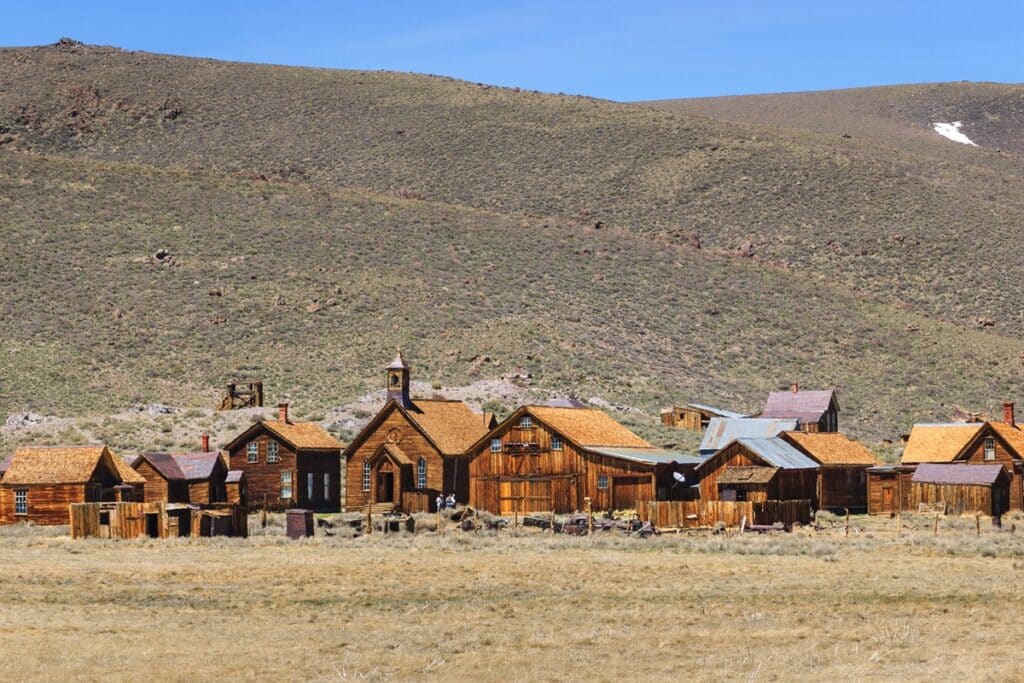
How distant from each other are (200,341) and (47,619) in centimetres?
6027

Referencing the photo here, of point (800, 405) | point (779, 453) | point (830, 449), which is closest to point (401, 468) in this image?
point (779, 453)

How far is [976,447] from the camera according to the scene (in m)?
55.3

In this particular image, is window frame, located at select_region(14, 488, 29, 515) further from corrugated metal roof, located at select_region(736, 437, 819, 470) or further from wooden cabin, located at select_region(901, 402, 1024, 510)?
wooden cabin, located at select_region(901, 402, 1024, 510)

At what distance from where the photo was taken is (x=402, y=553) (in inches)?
1438

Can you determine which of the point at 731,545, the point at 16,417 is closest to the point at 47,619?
the point at 731,545

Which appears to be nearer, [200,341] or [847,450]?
[847,450]

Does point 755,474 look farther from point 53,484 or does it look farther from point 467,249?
point 467,249

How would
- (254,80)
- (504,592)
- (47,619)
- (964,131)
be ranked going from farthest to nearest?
(964,131)
(254,80)
(504,592)
(47,619)

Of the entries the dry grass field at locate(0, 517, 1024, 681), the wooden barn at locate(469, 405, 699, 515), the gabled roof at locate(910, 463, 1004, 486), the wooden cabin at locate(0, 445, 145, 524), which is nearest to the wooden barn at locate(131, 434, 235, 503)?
the wooden cabin at locate(0, 445, 145, 524)

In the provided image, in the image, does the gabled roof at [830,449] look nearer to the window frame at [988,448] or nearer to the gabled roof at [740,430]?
the gabled roof at [740,430]

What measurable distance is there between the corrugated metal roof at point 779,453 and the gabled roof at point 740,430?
9.35 feet

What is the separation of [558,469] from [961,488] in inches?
529

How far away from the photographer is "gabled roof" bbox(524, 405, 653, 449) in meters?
53.3

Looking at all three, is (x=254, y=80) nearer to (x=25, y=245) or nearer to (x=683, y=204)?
(x=683, y=204)
